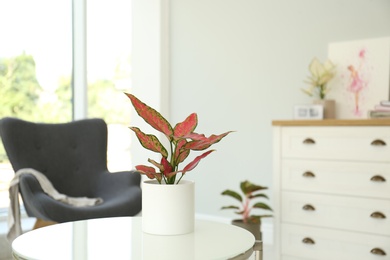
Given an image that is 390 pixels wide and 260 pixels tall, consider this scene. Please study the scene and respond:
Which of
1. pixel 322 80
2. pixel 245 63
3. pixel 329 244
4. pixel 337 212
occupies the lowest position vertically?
pixel 329 244

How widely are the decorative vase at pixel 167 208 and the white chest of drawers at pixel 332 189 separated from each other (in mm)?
1224

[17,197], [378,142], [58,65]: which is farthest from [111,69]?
[378,142]

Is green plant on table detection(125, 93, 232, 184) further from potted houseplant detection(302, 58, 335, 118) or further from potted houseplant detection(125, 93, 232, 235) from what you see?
potted houseplant detection(302, 58, 335, 118)

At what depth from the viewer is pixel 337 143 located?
2564mm

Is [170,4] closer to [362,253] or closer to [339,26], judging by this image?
[339,26]

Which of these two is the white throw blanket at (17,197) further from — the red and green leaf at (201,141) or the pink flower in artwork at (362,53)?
the pink flower in artwork at (362,53)

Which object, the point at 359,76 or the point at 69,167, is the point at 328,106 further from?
the point at 69,167

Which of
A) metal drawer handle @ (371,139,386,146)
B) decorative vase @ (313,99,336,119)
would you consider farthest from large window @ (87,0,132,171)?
metal drawer handle @ (371,139,386,146)

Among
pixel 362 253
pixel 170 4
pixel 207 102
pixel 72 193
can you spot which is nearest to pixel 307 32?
pixel 207 102

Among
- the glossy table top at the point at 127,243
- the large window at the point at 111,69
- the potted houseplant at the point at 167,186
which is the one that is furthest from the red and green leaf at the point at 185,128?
the large window at the point at 111,69

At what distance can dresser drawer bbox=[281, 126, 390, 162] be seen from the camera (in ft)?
8.04

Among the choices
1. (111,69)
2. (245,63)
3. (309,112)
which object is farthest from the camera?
(111,69)

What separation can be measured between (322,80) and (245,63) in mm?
712

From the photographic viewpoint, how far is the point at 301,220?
2.68 metres
